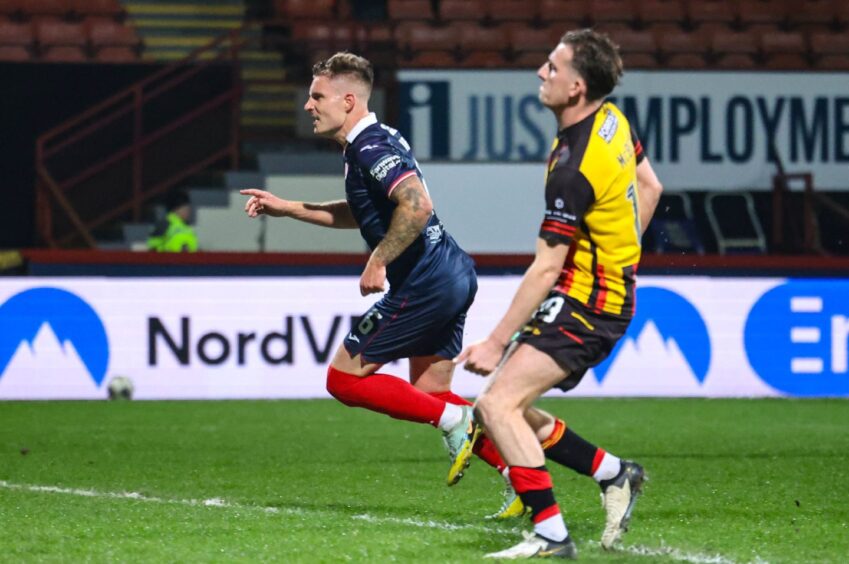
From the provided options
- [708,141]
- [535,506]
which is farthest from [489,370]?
[708,141]

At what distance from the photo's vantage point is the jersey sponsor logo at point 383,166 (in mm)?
6344

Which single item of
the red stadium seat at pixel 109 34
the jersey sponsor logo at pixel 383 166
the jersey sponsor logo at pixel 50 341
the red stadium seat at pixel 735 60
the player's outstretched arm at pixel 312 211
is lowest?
the jersey sponsor logo at pixel 50 341

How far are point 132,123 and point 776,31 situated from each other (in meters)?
7.65

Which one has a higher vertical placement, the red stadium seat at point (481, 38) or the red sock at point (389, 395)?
the red stadium seat at point (481, 38)

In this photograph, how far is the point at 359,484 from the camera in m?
7.62

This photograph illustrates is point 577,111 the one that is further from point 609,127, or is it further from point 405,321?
point 405,321

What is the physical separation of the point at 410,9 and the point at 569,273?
1335cm

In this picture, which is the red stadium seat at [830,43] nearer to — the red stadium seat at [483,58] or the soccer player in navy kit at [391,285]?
the red stadium seat at [483,58]

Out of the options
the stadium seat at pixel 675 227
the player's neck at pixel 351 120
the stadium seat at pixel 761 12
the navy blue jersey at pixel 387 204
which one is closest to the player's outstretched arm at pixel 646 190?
the navy blue jersey at pixel 387 204

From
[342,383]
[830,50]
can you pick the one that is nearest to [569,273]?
[342,383]

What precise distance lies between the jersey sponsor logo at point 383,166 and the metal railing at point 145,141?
391 inches

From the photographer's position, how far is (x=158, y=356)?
42.5ft

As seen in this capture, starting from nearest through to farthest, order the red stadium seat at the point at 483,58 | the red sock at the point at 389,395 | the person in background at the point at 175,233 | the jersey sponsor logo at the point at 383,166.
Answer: the jersey sponsor logo at the point at 383,166, the red sock at the point at 389,395, the person in background at the point at 175,233, the red stadium seat at the point at 483,58

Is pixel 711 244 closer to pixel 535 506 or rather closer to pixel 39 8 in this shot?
pixel 39 8
